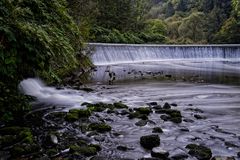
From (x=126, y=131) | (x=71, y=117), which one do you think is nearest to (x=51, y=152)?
(x=126, y=131)

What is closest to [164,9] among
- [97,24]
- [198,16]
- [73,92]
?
[198,16]

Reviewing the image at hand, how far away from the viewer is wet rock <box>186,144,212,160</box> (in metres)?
6.44

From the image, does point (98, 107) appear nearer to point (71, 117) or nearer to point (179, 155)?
point (71, 117)

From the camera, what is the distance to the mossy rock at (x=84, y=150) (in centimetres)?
646

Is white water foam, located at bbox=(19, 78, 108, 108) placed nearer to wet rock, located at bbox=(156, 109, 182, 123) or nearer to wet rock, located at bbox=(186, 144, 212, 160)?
wet rock, located at bbox=(156, 109, 182, 123)

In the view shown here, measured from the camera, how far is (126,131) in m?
8.20

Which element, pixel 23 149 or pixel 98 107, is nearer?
pixel 23 149

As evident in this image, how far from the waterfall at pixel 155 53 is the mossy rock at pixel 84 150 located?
766 inches

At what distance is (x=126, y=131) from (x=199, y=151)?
2.06 m

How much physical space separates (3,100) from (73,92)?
597cm

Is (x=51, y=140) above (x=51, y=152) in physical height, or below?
above

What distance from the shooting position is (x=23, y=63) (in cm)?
759

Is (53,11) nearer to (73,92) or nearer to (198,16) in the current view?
(73,92)

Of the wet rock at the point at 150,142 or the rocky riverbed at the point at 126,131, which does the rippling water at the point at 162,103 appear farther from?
the wet rock at the point at 150,142
